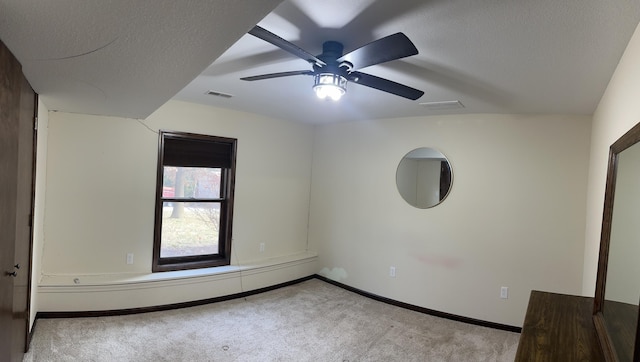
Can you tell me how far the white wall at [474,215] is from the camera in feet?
10.9

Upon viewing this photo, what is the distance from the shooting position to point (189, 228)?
4051 millimetres

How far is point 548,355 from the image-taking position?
1.35m

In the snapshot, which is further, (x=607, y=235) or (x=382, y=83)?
(x=382, y=83)

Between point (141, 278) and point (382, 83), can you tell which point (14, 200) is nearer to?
point (141, 278)

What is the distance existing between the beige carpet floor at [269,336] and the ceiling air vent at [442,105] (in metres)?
2.32

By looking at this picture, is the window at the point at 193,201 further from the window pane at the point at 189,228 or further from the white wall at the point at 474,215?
the white wall at the point at 474,215

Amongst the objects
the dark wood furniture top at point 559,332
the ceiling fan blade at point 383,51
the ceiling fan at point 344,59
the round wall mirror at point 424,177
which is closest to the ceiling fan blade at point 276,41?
the ceiling fan at point 344,59

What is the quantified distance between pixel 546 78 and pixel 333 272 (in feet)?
11.5

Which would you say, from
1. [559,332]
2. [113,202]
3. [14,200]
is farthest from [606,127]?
[113,202]

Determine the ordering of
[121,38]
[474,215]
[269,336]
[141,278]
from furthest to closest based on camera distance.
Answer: [474,215] < [141,278] < [269,336] < [121,38]

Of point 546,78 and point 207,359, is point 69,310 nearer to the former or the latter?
point 207,359

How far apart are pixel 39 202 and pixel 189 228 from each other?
1475mm

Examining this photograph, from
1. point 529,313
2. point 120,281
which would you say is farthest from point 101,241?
point 529,313

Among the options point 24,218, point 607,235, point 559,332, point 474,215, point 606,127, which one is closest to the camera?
point 559,332
